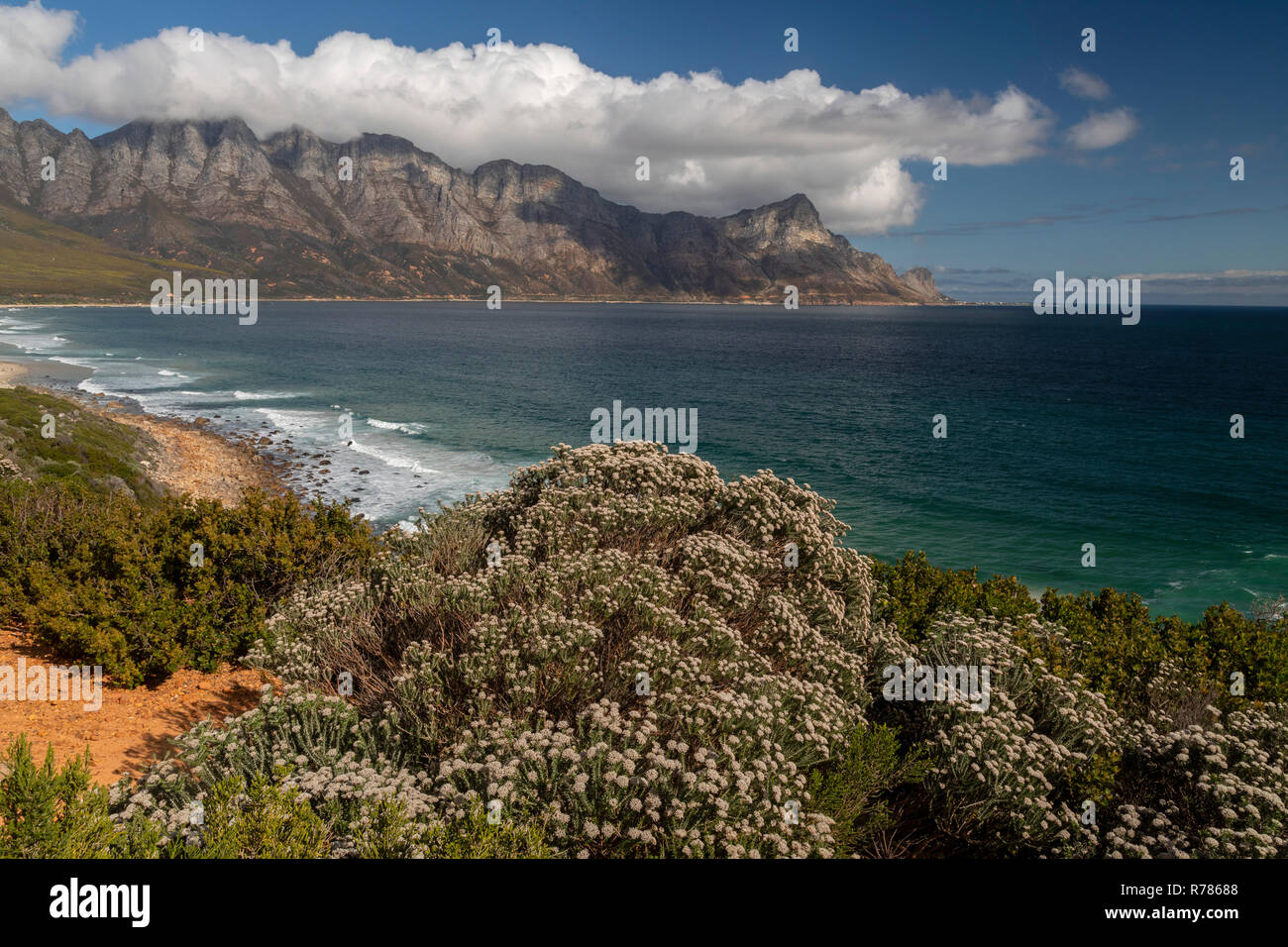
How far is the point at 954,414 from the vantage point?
6444cm

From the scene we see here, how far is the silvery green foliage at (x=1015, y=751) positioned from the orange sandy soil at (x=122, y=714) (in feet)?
27.5

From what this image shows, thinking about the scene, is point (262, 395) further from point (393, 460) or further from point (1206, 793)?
point (1206, 793)

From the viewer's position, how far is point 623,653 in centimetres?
779

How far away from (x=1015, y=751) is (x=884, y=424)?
5610 centimetres

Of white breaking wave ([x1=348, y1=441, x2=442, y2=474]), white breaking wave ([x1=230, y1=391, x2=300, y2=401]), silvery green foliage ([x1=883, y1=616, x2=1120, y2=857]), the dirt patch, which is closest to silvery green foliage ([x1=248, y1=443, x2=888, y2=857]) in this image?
silvery green foliage ([x1=883, y1=616, x2=1120, y2=857])

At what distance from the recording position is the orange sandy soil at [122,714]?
845 cm

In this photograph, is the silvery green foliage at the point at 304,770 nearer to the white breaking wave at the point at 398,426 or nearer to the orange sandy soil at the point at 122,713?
the orange sandy soil at the point at 122,713

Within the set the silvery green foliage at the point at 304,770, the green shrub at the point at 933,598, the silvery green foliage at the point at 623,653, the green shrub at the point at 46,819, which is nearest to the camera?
the green shrub at the point at 46,819

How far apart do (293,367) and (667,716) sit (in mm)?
95713

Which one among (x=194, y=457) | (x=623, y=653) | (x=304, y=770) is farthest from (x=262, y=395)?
(x=304, y=770)

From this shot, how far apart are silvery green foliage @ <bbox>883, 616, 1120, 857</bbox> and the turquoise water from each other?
63.8ft

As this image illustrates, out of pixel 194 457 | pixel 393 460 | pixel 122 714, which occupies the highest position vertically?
pixel 194 457

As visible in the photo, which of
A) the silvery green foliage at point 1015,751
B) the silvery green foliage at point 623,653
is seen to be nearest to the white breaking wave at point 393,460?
the silvery green foliage at point 623,653
